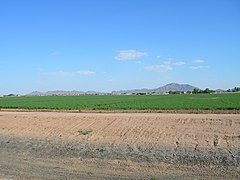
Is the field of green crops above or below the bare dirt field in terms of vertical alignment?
above

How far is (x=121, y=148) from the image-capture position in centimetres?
2238

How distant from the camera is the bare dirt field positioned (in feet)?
55.2

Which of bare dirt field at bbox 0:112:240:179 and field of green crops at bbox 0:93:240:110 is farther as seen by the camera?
field of green crops at bbox 0:93:240:110

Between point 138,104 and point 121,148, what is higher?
point 138,104

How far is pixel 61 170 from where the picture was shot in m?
17.3

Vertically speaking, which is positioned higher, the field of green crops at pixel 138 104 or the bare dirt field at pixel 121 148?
the field of green crops at pixel 138 104

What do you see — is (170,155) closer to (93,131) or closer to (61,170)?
(61,170)

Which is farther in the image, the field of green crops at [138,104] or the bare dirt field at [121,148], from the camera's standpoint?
the field of green crops at [138,104]

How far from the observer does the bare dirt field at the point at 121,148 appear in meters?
16.8

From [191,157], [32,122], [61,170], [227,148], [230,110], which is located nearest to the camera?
[61,170]

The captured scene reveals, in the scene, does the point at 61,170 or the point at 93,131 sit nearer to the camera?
the point at 61,170

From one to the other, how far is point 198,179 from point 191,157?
13.9 ft

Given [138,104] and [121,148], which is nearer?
[121,148]

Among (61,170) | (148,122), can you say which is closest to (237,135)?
(148,122)
